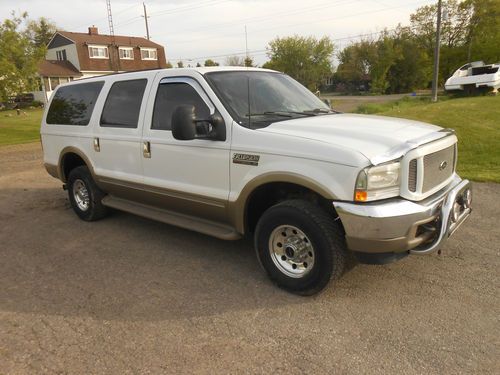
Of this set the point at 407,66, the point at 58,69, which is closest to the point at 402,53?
the point at 407,66

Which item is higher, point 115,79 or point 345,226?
point 115,79

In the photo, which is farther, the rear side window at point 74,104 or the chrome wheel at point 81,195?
the chrome wheel at point 81,195

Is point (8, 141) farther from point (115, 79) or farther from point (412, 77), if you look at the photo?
point (412, 77)

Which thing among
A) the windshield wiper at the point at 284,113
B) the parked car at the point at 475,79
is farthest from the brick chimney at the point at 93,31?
the windshield wiper at the point at 284,113

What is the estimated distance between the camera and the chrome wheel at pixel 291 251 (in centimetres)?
365

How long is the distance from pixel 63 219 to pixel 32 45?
57.9ft

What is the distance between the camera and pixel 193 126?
3.71 meters

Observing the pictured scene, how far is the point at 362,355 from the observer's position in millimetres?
2906

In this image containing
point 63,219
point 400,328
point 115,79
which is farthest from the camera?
point 63,219

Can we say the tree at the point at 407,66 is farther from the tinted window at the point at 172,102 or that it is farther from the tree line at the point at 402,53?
the tinted window at the point at 172,102

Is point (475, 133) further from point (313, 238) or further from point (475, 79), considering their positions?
point (475, 79)

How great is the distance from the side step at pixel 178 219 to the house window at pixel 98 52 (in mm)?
48827

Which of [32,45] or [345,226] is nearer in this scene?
[345,226]

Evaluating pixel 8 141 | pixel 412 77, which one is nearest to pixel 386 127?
pixel 8 141
